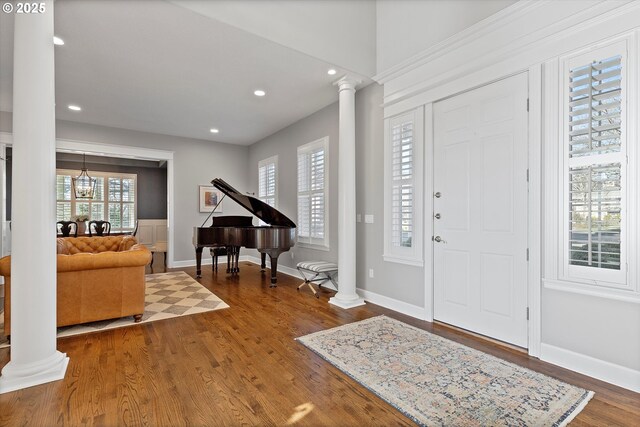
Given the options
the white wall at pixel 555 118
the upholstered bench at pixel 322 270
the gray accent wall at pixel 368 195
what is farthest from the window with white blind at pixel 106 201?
the white wall at pixel 555 118

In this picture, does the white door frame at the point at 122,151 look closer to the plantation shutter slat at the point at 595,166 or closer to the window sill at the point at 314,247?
the window sill at the point at 314,247

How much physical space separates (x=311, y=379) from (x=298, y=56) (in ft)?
10.4

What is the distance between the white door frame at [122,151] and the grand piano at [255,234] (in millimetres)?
1362

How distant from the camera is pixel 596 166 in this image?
7.29 feet

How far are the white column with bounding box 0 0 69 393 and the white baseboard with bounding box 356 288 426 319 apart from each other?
10.4ft

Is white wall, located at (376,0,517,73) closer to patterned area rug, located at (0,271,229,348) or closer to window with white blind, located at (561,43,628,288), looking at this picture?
window with white blind, located at (561,43,628,288)

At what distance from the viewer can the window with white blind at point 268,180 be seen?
255 inches

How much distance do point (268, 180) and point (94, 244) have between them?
11.0 ft

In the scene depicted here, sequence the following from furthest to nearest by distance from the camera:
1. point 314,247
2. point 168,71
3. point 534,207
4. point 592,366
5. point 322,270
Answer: point 314,247
point 322,270
point 168,71
point 534,207
point 592,366

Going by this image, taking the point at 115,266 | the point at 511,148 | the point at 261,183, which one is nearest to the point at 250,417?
the point at 115,266

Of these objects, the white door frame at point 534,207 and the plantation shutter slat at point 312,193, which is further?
the plantation shutter slat at point 312,193

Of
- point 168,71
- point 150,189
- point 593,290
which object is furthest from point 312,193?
point 150,189

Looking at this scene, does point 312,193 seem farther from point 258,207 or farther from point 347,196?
point 347,196

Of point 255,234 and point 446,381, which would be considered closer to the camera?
point 446,381
